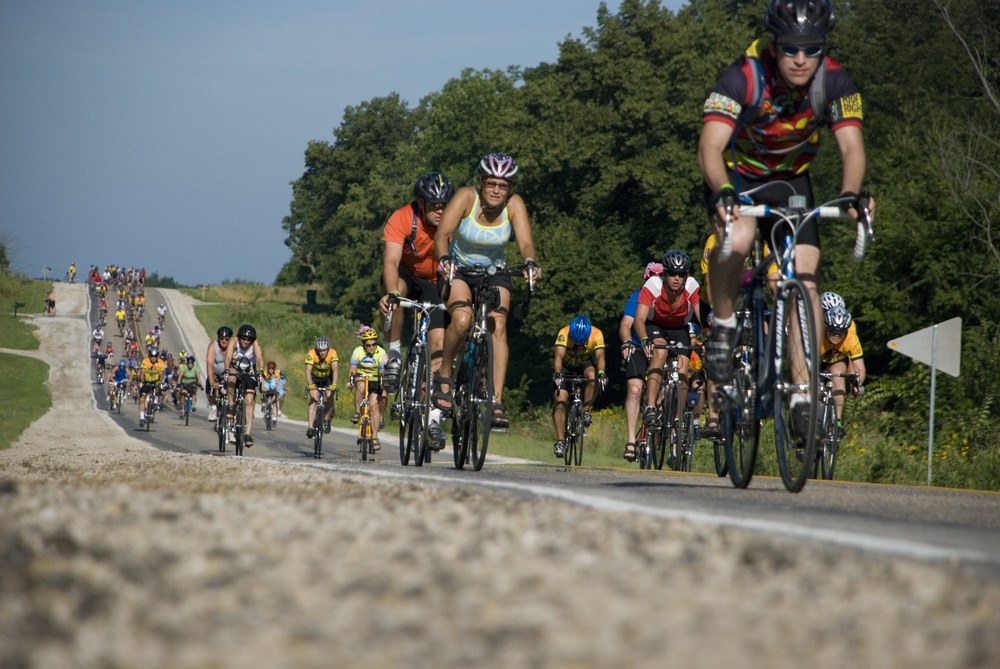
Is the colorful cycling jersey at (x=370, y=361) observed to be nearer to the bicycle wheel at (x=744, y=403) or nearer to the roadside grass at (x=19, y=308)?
the bicycle wheel at (x=744, y=403)

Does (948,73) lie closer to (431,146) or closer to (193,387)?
(193,387)

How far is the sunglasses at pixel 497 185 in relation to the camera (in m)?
9.86

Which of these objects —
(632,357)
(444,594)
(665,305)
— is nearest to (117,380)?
(632,357)

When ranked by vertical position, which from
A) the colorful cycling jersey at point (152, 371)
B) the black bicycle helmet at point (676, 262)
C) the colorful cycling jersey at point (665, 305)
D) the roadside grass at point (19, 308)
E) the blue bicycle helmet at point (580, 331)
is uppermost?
the roadside grass at point (19, 308)

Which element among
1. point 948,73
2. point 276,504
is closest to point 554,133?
point 948,73

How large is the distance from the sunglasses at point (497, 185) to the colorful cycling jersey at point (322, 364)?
40.0 feet

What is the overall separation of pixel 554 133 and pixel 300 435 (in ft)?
68.9

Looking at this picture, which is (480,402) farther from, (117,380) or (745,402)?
(117,380)

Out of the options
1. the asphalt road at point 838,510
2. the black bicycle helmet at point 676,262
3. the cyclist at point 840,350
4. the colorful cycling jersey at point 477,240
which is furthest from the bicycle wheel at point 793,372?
the black bicycle helmet at point 676,262

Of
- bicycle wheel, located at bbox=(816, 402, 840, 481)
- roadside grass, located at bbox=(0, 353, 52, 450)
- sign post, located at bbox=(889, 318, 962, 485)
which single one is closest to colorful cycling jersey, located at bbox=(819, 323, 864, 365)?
bicycle wheel, located at bbox=(816, 402, 840, 481)

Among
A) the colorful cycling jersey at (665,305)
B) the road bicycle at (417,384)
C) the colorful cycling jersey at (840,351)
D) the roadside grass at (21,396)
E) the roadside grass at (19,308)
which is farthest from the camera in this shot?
the roadside grass at (19,308)

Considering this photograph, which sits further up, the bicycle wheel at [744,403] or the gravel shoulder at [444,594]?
the bicycle wheel at [744,403]

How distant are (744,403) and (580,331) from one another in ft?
30.9

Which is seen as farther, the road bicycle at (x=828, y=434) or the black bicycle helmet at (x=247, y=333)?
the black bicycle helmet at (x=247, y=333)
